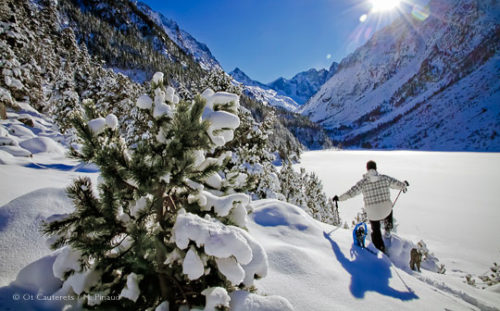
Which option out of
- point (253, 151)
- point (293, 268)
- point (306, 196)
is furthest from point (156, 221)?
point (306, 196)

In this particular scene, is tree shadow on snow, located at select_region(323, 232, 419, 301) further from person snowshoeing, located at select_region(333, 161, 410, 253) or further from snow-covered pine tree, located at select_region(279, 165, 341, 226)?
snow-covered pine tree, located at select_region(279, 165, 341, 226)

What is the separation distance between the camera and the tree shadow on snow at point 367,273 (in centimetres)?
278

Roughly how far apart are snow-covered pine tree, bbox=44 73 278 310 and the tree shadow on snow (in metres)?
1.86

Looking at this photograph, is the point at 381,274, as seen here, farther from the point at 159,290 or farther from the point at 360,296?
the point at 159,290

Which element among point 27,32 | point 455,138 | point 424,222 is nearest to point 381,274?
point 424,222

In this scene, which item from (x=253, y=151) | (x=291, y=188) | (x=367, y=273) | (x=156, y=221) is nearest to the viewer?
(x=156, y=221)

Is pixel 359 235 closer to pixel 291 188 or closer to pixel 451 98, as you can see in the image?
pixel 291 188

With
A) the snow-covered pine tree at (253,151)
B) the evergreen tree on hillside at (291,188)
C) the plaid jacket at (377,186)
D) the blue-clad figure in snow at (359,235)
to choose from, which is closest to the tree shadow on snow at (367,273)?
the blue-clad figure in snow at (359,235)

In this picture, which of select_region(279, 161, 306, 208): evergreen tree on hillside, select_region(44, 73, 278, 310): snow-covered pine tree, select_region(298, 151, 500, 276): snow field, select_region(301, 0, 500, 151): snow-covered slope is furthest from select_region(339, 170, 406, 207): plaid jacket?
select_region(301, 0, 500, 151): snow-covered slope

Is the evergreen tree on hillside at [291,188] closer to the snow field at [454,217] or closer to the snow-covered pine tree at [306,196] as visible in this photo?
the snow-covered pine tree at [306,196]

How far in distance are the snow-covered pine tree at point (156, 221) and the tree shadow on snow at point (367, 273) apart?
1864 mm

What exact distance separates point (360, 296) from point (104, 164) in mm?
2903

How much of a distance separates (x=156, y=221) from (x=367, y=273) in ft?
9.94

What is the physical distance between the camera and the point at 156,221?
1.70 metres
